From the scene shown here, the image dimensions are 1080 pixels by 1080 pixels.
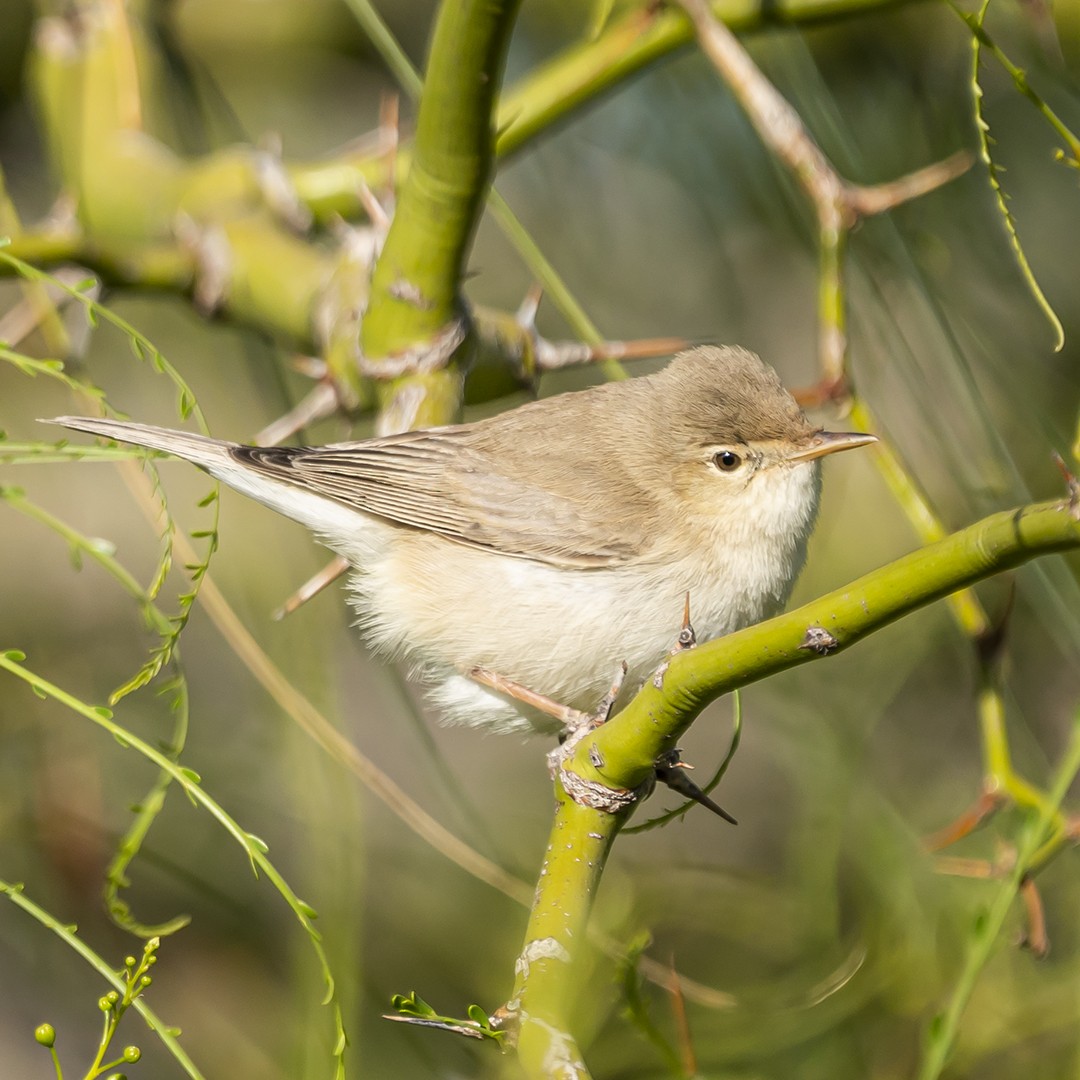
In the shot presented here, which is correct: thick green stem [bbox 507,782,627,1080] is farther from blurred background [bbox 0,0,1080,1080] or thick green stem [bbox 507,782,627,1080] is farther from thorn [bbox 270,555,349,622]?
thorn [bbox 270,555,349,622]

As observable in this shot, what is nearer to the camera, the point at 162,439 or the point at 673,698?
the point at 673,698

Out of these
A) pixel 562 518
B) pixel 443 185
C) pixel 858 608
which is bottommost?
pixel 858 608

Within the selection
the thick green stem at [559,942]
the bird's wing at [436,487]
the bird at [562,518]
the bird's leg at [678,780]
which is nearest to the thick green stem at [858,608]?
the thick green stem at [559,942]

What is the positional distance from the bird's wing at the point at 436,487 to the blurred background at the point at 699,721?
150mm

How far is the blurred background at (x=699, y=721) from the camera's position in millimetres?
2846

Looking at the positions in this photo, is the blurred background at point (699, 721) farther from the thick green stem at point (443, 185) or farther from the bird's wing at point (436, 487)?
the thick green stem at point (443, 185)

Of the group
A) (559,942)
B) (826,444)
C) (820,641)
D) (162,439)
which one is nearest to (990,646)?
(826,444)

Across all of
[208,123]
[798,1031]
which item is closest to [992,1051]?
[798,1031]

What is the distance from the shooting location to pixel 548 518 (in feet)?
9.41

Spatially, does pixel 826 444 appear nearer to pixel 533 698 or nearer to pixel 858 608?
pixel 533 698

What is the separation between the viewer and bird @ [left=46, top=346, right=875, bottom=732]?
8.66 ft

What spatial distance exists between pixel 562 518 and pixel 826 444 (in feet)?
1.99

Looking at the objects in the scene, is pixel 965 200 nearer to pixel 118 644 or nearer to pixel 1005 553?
pixel 1005 553

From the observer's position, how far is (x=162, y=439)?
8.85 feet
